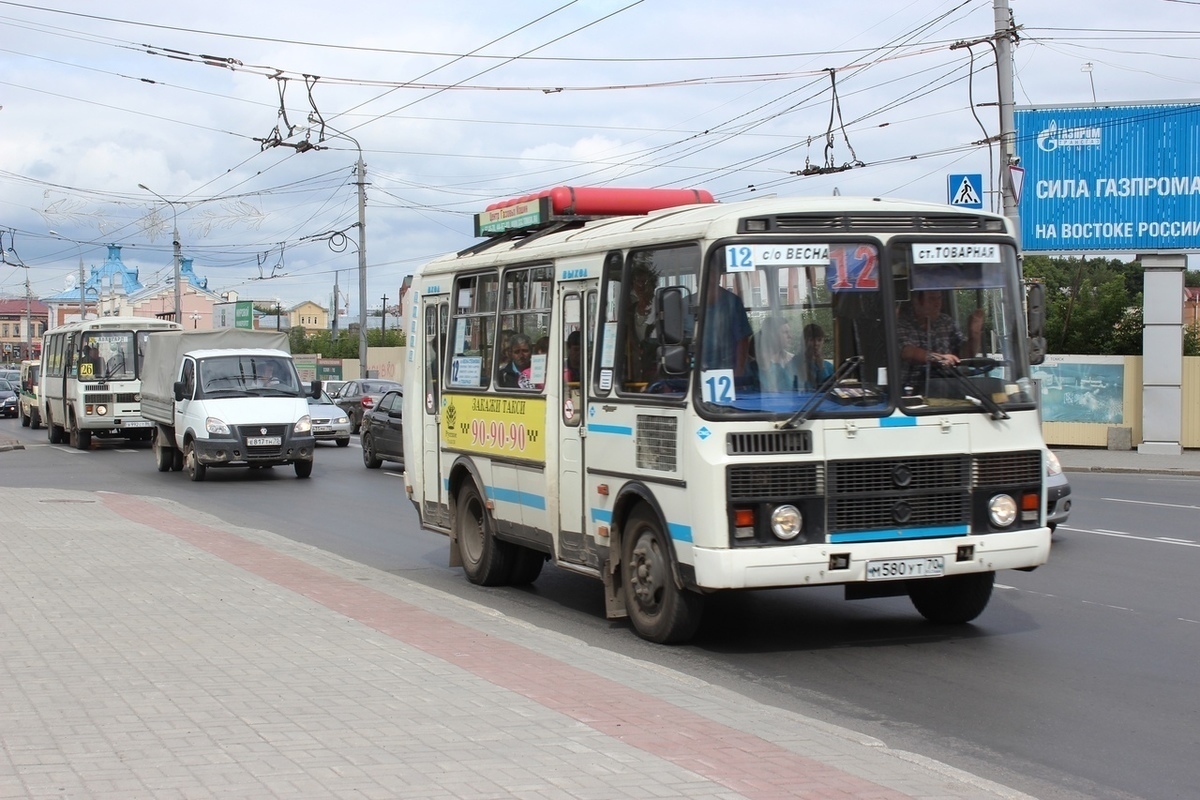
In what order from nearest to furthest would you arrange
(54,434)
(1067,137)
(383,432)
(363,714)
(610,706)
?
(363,714)
(610,706)
(383,432)
(1067,137)
(54,434)

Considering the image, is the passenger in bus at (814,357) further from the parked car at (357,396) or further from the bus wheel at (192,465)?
the parked car at (357,396)

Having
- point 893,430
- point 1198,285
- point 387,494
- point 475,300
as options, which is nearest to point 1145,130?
point 387,494

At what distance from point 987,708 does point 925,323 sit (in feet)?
8.11

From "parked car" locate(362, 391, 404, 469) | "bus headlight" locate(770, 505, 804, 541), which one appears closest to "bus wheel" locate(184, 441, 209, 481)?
"parked car" locate(362, 391, 404, 469)

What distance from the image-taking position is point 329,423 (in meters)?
33.7

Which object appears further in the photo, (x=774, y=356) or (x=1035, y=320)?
(x=1035, y=320)

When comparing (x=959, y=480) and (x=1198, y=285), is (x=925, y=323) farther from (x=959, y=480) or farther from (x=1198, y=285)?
(x=1198, y=285)

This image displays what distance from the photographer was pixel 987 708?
7426 millimetres

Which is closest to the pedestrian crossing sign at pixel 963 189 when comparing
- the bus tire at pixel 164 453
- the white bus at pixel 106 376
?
the bus tire at pixel 164 453

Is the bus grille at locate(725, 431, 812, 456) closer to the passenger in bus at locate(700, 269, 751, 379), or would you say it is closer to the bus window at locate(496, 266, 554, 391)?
the passenger in bus at locate(700, 269, 751, 379)

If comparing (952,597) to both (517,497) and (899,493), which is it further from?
(517,497)

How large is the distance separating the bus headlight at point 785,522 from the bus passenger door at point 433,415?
5.10 metres

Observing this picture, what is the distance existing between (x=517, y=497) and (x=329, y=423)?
76.1ft

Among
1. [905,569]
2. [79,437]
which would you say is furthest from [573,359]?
[79,437]
